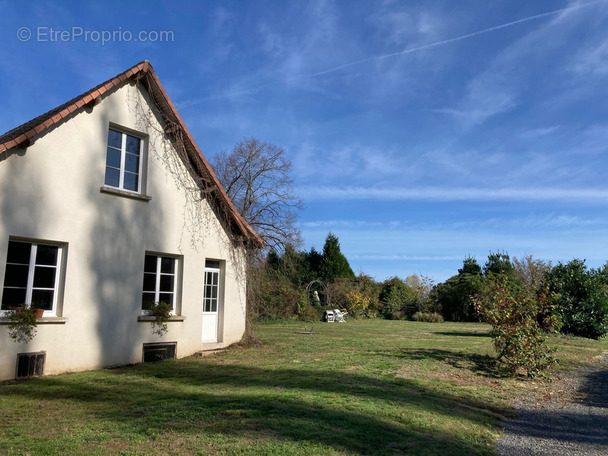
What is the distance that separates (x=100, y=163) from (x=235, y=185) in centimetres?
1977

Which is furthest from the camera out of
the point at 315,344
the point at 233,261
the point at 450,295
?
the point at 450,295

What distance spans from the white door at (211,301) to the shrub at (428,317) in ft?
77.5

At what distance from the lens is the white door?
13.1 meters

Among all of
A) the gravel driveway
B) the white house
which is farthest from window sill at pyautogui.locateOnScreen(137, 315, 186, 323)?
the gravel driveway

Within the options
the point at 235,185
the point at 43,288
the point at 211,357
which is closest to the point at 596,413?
the point at 211,357

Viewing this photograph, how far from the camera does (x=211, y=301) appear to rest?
43.4ft

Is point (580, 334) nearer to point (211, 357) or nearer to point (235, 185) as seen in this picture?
point (211, 357)

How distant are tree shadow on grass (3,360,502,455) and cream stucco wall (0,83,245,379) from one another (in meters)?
0.94

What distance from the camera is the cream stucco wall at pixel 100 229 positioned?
9.05 m

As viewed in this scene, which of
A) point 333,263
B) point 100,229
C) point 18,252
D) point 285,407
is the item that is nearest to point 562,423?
point 285,407

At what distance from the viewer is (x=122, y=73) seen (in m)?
10.7

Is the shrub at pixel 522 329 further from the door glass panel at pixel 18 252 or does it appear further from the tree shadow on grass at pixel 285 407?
the door glass panel at pixel 18 252

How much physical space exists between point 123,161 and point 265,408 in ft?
23.8

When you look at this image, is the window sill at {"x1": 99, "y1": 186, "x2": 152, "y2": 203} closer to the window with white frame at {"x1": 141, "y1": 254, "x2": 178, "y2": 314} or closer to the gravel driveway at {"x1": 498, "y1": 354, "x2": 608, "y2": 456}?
the window with white frame at {"x1": 141, "y1": 254, "x2": 178, "y2": 314}
